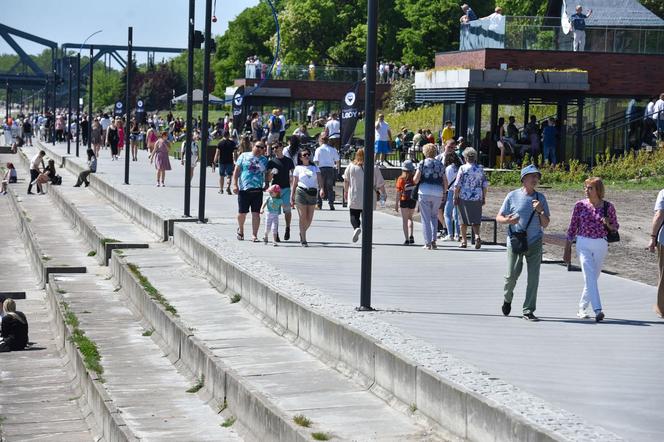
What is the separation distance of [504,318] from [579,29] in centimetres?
3276

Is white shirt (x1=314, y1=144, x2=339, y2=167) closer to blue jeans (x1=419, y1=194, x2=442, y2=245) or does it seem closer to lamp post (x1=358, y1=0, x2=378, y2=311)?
blue jeans (x1=419, y1=194, x2=442, y2=245)

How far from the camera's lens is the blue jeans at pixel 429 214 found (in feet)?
70.9

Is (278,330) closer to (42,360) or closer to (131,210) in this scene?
(42,360)

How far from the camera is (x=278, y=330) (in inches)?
604

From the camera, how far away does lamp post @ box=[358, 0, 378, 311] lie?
1426 centimetres

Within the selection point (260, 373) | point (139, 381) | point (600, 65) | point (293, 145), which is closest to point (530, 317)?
point (260, 373)

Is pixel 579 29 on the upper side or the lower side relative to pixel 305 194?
upper

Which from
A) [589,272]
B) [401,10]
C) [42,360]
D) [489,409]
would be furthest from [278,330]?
[401,10]

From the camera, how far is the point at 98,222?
32.4 meters

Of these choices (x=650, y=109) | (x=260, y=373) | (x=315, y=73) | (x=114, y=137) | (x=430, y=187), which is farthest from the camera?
(x=315, y=73)

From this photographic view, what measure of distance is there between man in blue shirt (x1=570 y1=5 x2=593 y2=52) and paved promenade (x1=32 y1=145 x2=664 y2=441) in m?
22.4

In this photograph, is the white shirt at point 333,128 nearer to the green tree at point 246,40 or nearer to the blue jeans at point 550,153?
the blue jeans at point 550,153

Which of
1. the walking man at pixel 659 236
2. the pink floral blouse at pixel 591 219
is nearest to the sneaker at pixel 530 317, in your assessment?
the pink floral blouse at pixel 591 219

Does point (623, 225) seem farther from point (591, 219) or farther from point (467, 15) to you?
point (467, 15)
